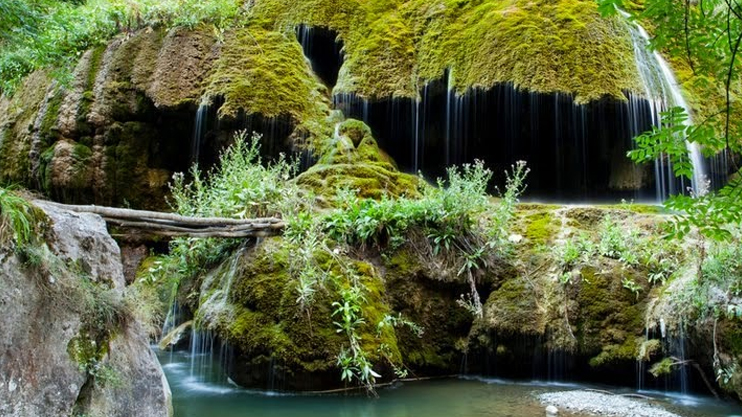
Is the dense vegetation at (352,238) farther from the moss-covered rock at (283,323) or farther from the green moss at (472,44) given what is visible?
the green moss at (472,44)

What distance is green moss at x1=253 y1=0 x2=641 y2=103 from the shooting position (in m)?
9.50

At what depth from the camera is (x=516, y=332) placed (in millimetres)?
6328

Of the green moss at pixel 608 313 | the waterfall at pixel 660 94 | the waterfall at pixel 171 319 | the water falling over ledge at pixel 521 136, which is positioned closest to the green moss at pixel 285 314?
the waterfall at pixel 171 319

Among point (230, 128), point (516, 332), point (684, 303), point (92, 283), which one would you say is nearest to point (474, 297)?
point (516, 332)

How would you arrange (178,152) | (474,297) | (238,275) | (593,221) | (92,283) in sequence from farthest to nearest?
(178,152) → (593,221) → (474,297) → (238,275) → (92,283)

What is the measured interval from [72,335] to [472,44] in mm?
8759

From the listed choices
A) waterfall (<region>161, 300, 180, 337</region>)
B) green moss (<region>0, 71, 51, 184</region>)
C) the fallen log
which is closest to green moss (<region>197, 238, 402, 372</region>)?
the fallen log

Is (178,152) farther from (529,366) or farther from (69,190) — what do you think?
(529,366)

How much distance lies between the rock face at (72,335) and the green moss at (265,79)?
6086 mm

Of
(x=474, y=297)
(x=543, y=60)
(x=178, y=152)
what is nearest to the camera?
(x=474, y=297)

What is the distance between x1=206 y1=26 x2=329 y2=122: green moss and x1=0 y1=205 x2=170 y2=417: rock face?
6086mm

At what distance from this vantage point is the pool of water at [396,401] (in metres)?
4.91

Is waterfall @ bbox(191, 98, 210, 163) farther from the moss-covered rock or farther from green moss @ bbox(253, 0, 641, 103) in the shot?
the moss-covered rock

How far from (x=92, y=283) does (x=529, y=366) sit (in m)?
4.74
